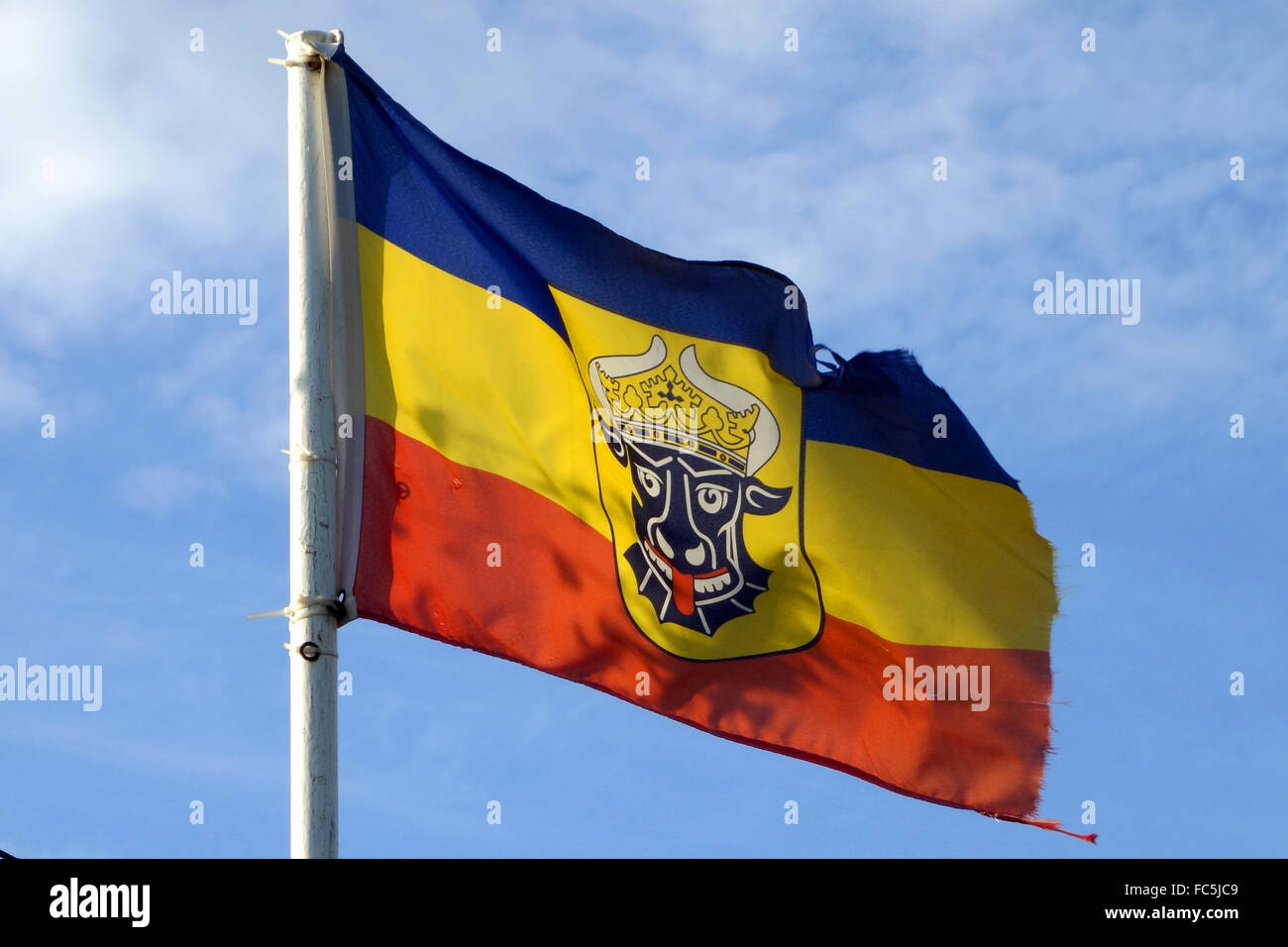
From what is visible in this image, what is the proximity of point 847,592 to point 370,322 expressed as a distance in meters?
3.41

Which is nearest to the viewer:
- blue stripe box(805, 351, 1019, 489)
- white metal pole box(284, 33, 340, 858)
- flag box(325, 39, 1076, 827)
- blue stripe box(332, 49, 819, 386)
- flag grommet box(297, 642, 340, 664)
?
white metal pole box(284, 33, 340, 858)

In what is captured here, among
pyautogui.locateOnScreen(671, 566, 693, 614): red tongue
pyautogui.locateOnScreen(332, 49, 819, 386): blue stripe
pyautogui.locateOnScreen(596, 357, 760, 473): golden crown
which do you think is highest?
pyautogui.locateOnScreen(332, 49, 819, 386): blue stripe

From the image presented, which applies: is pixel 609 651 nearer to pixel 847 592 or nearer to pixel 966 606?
pixel 847 592

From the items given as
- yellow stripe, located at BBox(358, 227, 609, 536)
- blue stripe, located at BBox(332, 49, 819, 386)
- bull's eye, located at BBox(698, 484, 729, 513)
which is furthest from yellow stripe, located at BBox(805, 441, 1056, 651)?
yellow stripe, located at BBox(358, 227, 609, 536)

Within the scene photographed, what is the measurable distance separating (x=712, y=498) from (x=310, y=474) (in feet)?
10.1

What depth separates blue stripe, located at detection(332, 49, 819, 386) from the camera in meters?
11.4

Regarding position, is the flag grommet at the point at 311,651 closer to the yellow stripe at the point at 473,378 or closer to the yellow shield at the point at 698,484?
the yellow stripe at the point at 473,378

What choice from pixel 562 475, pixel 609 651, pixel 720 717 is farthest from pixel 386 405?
pixel 720 717

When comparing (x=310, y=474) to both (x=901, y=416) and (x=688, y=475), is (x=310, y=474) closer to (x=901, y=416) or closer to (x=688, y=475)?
(x=688, y=475)

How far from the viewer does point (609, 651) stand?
1147 cm

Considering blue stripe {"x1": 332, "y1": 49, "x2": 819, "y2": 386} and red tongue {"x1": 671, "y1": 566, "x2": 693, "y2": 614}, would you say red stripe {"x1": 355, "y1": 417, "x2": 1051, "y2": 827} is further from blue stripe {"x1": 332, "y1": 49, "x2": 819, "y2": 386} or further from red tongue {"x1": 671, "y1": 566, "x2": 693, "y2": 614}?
blue stripe {"x1": 332, "y1": 49, "x2": 819, "y2": 386}

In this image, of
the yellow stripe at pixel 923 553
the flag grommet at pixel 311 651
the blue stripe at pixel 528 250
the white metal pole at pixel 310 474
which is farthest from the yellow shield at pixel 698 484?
the flag grommet at pixel 311 651

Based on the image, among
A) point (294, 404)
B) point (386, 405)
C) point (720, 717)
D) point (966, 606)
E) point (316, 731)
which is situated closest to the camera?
point (316, 731)

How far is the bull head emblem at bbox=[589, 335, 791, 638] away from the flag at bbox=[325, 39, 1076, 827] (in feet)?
0.05
